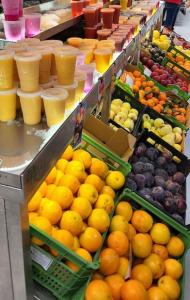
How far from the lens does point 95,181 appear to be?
1820 mm

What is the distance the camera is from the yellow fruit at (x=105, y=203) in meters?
1.75

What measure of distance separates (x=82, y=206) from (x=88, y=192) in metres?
0.11

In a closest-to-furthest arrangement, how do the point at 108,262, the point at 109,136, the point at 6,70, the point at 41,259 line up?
1. the point at 6,70
2. the point at 41,259
3. the point at 108,262
4. the point at 109,136

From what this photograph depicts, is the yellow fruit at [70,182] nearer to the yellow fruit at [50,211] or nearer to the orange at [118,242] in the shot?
the yellow fruit at [50,211]

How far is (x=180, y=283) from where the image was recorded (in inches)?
71.8

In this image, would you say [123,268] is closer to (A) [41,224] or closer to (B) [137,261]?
(B) [137,261]

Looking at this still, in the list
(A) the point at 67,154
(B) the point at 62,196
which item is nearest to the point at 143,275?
(B) the point at 62,196

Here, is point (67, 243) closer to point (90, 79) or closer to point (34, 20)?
point (90, 79)

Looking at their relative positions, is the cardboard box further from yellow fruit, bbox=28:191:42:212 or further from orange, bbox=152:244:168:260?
yellow fruit, bbox=28:191:42:212

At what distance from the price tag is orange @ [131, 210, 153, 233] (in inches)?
25.7

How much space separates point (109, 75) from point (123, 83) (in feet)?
5.23

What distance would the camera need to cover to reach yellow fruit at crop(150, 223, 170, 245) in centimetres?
189

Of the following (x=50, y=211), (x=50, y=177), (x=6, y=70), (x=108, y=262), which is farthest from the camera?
(x=50, y=177)

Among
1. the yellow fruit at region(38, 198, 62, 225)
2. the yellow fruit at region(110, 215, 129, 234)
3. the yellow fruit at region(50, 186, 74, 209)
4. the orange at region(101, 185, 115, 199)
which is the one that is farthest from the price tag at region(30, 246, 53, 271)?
the orange at region(101, 185, 115, 199)
